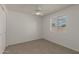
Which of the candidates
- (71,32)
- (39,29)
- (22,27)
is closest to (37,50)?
(71,32)

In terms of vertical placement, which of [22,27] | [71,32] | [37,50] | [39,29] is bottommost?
[37,50]

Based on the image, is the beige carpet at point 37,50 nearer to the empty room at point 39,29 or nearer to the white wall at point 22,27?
the empty room at point 39,29

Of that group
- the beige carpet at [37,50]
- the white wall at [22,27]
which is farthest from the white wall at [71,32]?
the white wall at [22,27]

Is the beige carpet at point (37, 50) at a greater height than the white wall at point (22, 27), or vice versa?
the white wall at point (22, 27)

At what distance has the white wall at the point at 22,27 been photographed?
16.7 ft

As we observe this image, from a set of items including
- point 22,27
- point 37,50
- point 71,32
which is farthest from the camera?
point 22,27

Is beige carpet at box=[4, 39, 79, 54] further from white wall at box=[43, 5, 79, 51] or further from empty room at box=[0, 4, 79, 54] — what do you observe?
white wall at box=[43, 5, 79, 51]

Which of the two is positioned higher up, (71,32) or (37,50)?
(71,32)

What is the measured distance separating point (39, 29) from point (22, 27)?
74.4 inches

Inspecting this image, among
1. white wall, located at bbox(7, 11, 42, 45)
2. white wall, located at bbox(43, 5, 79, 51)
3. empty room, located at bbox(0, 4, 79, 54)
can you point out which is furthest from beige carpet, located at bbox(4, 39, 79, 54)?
white wall, located at bbox(7, 11, 42, 45)

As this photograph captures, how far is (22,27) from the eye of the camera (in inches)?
243

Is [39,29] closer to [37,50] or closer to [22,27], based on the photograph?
[22,27]

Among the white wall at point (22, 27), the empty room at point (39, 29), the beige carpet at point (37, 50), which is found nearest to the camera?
the beige carpet at point (37, 50)
